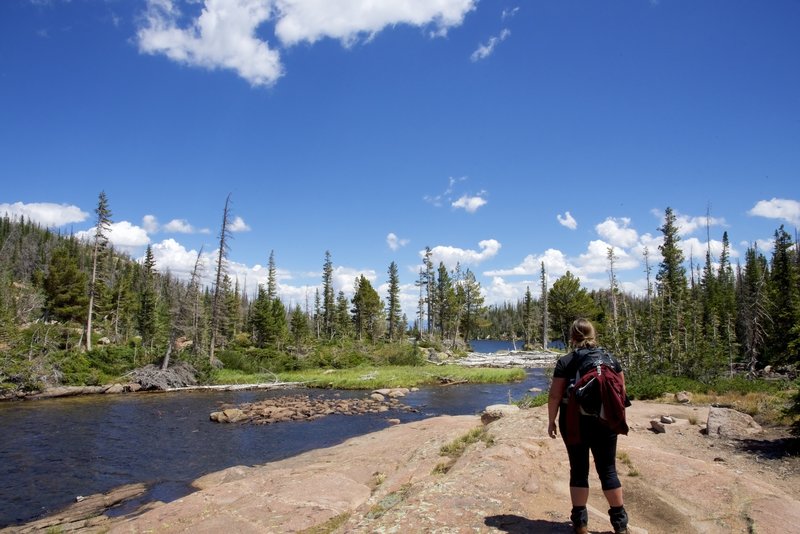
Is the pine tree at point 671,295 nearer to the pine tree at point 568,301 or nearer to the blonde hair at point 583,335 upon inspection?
the pine tree at point 568,301

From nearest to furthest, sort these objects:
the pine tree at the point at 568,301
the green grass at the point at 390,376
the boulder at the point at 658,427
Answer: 1. the boulder at the point at 658,427
2. the green grass at the point at 390,376
3. the pine tree at the point at 568,301

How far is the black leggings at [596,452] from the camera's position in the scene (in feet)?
16.0

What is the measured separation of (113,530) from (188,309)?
2848cm

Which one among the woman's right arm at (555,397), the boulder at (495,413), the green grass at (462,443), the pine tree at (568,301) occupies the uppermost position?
the pine tree at (568,301)

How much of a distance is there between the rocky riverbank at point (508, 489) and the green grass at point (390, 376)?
22881 mm

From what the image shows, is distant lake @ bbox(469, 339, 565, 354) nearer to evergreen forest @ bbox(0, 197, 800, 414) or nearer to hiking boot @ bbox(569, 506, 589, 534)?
evergreen forest @ bbox(0, 197, 800, 414)

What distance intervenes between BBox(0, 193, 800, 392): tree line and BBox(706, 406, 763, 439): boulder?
215cm

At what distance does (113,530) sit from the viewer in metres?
8.96

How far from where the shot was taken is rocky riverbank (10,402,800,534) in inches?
224

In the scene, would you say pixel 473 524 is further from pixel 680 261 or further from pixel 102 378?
pixel 680 261

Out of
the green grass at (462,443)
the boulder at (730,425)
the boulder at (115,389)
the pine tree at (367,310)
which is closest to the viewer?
the green grass at (462,443)

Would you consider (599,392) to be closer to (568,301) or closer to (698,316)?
(698,316)

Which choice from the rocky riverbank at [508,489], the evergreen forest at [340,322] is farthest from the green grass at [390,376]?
the rocky riverbank at [508,489]

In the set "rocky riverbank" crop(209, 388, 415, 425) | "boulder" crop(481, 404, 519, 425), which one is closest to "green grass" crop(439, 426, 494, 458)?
"boulder" crop(481, 404, 519, 425)
